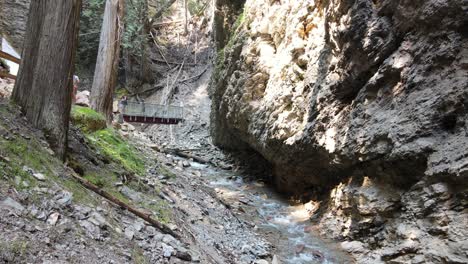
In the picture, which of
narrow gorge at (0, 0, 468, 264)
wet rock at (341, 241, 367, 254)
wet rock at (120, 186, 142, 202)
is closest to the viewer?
narrow gorge at (0, 0, 468, 264)

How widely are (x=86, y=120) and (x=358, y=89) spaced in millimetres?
5561

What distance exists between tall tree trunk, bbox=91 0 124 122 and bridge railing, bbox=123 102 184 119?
595 centimetres

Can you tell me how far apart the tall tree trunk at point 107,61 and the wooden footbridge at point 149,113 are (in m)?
5.95

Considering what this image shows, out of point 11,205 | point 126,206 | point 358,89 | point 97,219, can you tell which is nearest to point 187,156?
point 358,89

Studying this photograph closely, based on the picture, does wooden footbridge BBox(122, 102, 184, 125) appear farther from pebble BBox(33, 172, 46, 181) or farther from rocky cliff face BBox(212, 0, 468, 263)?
pebble BBox(33, 172, 46, 181)

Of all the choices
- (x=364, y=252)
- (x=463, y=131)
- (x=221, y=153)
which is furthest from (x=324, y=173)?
(x=221, y=153)

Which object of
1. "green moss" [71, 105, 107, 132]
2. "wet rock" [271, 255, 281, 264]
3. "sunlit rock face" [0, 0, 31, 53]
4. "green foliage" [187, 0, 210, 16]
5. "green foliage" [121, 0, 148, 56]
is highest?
"green foliage" [187, 0, 210, 16]

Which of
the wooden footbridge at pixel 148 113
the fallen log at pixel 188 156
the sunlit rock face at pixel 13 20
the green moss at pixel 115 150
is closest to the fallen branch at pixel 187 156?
the fallen log at pixel 188 156

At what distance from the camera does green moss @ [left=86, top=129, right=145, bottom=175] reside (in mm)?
5954

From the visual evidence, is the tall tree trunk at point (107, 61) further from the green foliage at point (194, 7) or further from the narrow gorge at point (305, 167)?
the green foliage at point (194, 7)

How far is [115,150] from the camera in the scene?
258 inches

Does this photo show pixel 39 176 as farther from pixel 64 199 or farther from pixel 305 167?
pixel 305 167

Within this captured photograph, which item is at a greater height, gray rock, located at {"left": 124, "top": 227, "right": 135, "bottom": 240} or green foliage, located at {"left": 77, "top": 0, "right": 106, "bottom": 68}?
green foliage, located at {"left": 77, "top": 0, "right": 106, "bottom": 68}

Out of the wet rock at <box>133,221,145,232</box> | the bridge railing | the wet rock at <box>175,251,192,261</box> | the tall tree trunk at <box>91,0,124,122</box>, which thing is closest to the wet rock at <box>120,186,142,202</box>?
the wet rock at <box>133,221,145,232</box>
